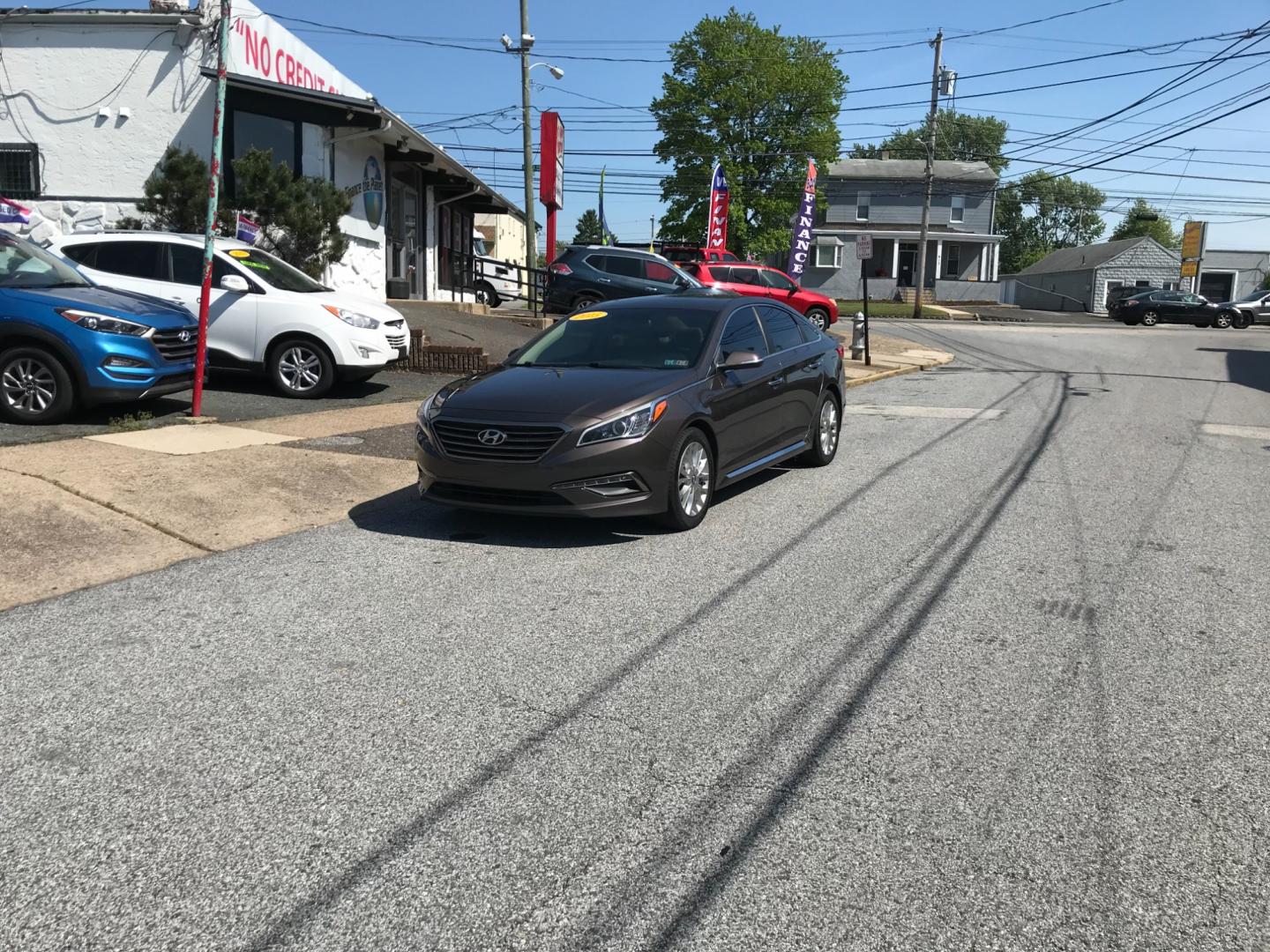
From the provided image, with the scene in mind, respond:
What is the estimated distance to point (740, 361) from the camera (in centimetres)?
763

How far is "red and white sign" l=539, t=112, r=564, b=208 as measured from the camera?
26.0 meters

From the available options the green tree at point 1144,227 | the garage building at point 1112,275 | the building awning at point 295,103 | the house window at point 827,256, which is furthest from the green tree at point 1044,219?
the building awning at point 295,103

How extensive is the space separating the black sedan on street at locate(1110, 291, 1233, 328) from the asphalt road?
4154cm

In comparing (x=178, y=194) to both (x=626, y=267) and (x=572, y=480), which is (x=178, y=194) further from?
(x=572, y=480)

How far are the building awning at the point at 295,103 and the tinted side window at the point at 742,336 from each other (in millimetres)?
12231

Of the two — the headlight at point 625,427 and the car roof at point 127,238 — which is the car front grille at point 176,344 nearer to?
the car roof at point 127,238

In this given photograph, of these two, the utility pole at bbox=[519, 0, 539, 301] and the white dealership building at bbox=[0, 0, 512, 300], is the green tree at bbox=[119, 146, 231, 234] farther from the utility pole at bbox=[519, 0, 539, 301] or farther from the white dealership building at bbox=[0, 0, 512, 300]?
the utility pole at bbox=[519, 0, 539, 301]

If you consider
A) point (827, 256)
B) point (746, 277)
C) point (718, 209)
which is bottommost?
point (746, 277)

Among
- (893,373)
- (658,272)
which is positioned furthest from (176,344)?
(893,373)

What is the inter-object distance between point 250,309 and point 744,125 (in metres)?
45.9

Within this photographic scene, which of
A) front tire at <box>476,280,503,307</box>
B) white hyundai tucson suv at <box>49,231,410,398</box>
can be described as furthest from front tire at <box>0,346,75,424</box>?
front tire at <box>476,280,503,307</box>

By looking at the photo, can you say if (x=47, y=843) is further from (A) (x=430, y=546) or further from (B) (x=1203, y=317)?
(B) (x=1203, y=317)

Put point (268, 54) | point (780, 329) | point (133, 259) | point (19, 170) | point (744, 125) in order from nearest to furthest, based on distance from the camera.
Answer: point (780, 329)
point (133, 259)
point (19, 170)
point (268, 54)
point (744, 125)

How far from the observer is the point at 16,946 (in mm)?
2689
